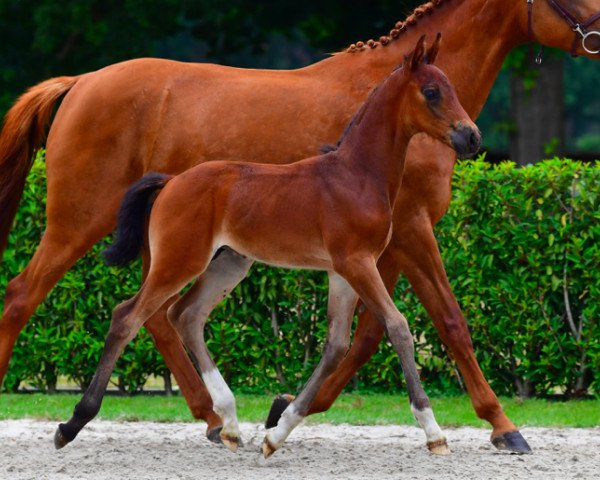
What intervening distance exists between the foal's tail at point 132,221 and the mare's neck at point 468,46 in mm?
1249

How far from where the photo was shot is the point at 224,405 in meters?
6.02

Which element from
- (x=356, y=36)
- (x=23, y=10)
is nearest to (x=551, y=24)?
(x=356, y=36)

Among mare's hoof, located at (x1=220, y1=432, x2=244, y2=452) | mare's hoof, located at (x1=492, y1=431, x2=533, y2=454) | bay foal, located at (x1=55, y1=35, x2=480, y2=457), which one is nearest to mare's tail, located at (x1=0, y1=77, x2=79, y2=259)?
bay foal, located at (x1=55, y1=35, x2=480, y2=457)

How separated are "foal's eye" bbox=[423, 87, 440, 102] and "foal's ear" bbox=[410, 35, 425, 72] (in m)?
0.14

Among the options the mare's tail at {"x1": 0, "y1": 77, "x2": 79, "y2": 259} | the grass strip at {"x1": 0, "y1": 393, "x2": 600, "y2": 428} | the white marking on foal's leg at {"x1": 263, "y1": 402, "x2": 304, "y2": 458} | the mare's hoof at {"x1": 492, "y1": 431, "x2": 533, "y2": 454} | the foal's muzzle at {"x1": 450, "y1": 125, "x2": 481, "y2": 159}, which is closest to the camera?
the foal's muzzle at {"x1": 450, "y1": 125, "x2": 481, "y2": 159}

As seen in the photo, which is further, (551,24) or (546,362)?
(546,362)

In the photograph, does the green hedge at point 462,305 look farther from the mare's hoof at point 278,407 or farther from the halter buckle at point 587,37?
the halter buckle at point 587,37

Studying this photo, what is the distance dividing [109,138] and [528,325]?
328 centimetres

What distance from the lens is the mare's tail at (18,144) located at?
23.3 feet

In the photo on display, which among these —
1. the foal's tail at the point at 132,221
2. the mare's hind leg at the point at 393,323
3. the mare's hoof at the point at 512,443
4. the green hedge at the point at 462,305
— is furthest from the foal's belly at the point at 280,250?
the green hedge at the point at 462,305

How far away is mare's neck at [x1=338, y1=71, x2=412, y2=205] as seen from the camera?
5723 mm

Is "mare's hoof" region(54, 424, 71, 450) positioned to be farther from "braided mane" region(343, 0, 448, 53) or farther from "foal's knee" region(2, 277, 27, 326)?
"braided mane" region(343, 0, 448, 53)

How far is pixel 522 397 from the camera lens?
8648 mm

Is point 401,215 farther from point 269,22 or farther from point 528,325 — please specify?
point 269,22
